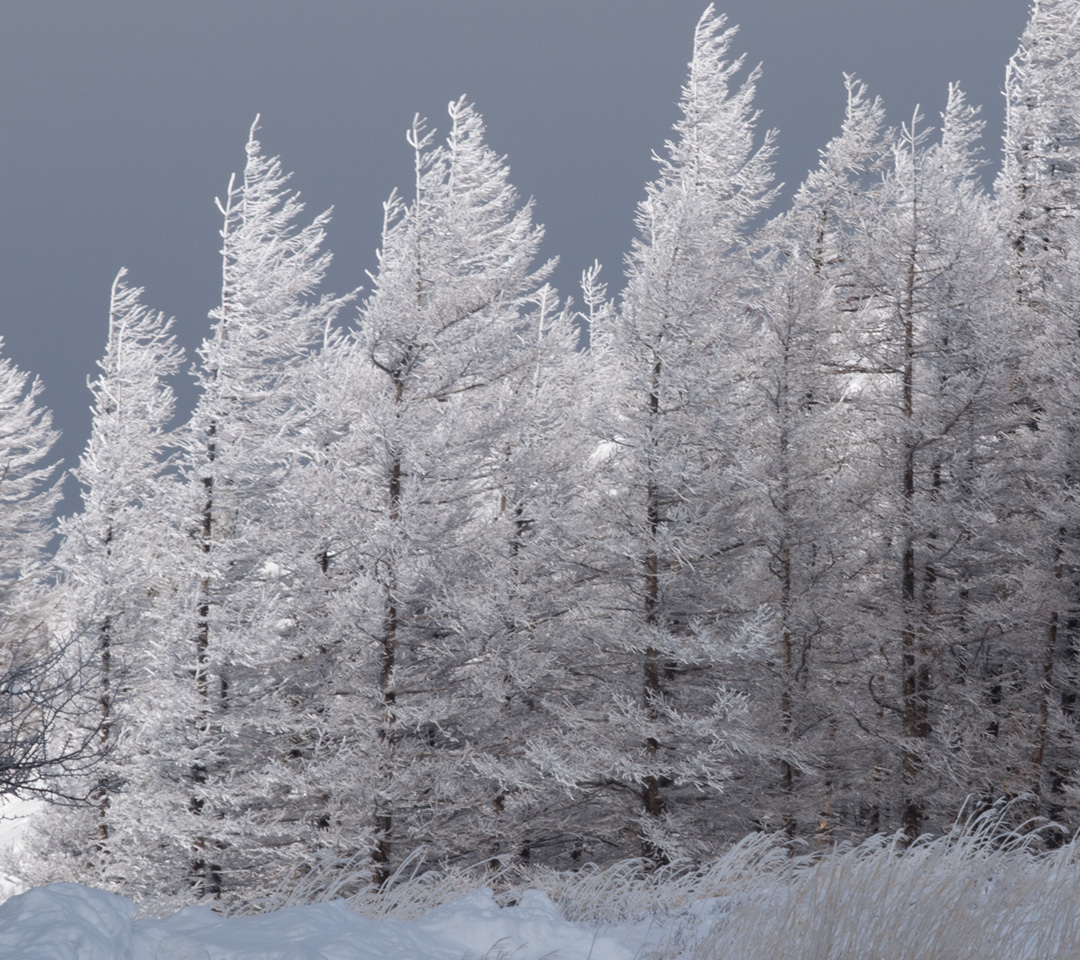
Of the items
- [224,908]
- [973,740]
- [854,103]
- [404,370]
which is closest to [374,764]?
[404,370]

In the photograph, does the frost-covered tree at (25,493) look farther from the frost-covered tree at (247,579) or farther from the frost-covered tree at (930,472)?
the frost-covered tree at (930,472)

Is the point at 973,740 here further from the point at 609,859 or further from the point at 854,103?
the point at 854,103

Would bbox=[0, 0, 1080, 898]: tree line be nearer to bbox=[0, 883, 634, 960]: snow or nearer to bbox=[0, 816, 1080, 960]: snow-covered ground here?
bbox=[0, 816, 1080, 960]: snow-covered ground

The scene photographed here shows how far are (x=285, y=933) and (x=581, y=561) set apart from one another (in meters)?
11.0

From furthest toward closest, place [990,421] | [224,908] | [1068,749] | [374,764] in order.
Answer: [990,421] → [1068,749] → [374,764] → [224,908]

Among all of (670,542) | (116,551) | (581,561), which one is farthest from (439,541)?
→ (116,551)

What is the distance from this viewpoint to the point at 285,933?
11.4 feet

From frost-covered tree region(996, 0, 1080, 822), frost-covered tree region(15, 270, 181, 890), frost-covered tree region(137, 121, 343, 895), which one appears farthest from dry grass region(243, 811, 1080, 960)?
frost-covered tree region(15, 270, 181, 890)

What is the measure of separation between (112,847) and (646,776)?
9596 millimetres

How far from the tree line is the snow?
8323 millimetres

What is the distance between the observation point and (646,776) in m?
13.4

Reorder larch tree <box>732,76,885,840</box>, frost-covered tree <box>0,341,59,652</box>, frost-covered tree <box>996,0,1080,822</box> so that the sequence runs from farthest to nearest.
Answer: frost-covered tree <box>0,341,59,652</box> < larch tree <box>732,76,885,840</box> < frost-covered tree <box>996,0,1080,822</box>

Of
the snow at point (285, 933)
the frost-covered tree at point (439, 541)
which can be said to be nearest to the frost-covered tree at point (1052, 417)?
the frost-covered tree at point (439, 541)

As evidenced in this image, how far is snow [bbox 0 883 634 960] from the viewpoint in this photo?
2.97m
